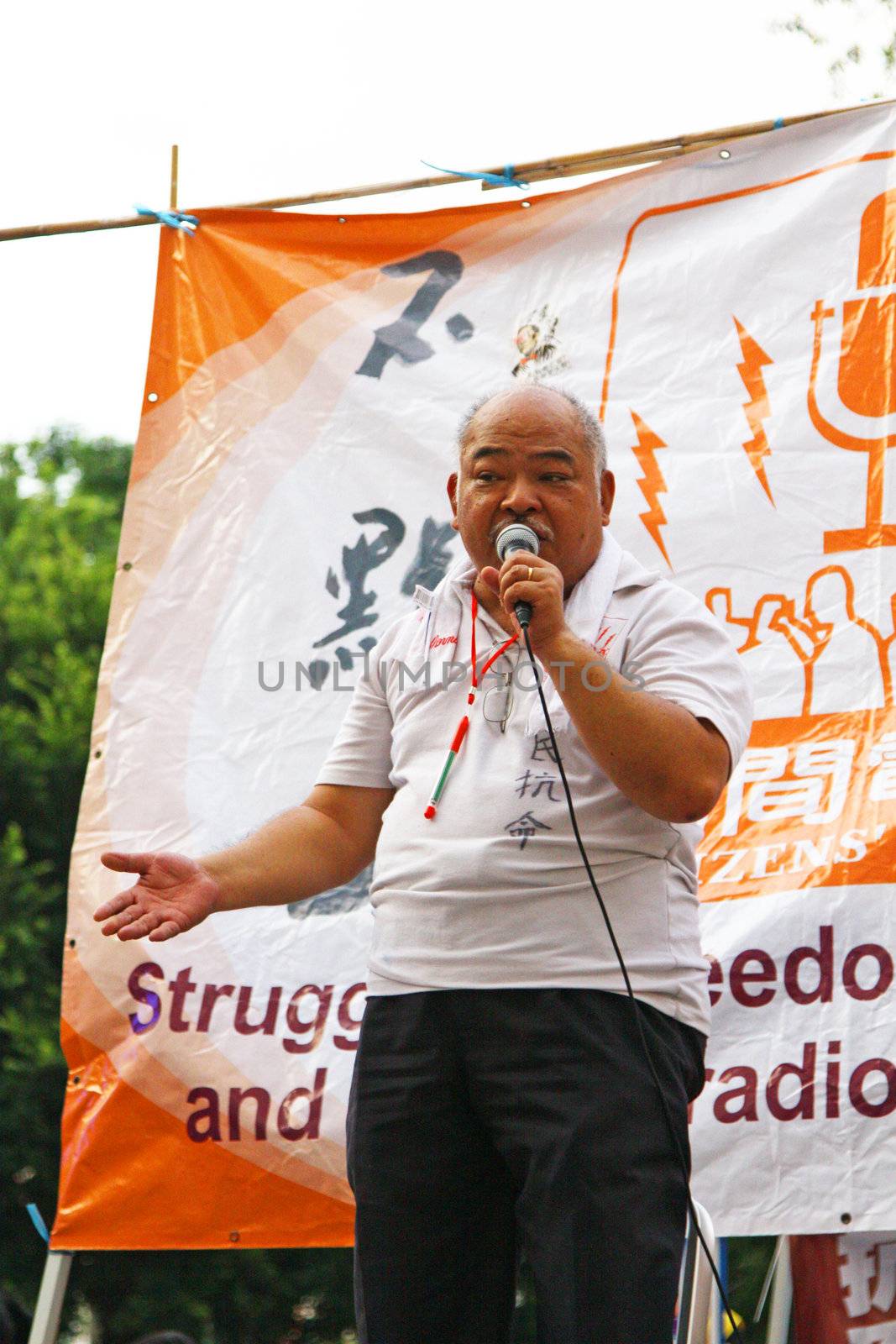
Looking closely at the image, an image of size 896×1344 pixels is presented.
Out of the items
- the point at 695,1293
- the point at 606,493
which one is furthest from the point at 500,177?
the point at 695,1293

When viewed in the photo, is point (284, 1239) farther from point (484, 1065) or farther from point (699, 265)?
point (699, 265)

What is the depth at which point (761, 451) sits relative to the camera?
2873mm

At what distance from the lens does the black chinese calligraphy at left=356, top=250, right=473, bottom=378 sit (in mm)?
3188

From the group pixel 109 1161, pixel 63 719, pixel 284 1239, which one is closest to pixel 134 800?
pixel 109 1161

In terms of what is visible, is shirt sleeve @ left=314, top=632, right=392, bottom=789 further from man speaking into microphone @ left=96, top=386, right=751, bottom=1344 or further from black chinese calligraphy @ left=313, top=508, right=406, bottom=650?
black chinese calligraphy @ left=313, top=508, right=406, bottom=650

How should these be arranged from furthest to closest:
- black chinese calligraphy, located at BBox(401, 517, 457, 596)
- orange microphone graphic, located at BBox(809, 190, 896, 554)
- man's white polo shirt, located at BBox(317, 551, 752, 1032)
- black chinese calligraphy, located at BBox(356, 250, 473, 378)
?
black chinese calligraphy, located at BBox(356, 250, 473, 378), black chinese calligraphy, located at BBox(401, 517, 457, 596), orange microphone graphic, located at BBox(809, 190, 896, 554), man's white polo shirt, located at BBox(317, 551, 752, 1032)

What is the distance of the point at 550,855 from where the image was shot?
174 cm

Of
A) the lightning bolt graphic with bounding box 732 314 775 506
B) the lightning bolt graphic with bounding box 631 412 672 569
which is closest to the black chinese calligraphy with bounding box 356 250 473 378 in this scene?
the lightning bolt graphic with bounding box 631 412 672 569

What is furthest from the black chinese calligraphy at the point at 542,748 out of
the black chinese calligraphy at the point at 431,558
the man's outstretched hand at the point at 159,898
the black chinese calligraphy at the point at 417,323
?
the black chinese calligraphy at the point at 417,323

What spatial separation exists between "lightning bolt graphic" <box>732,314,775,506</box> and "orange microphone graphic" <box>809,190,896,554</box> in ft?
0.32

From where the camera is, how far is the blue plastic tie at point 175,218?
10.8 ft

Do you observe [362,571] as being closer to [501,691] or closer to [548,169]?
[548,169]

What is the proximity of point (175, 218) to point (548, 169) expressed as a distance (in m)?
0.84

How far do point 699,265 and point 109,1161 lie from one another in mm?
2158
